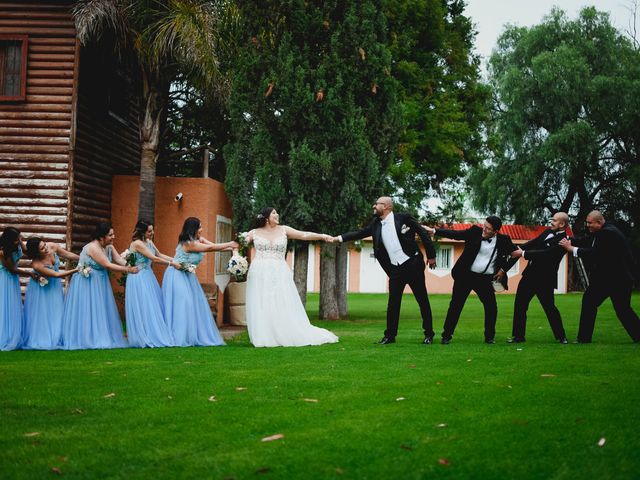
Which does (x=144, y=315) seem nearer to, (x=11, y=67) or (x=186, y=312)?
(x=186, y=312)

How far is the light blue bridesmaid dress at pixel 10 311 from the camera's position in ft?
38.2

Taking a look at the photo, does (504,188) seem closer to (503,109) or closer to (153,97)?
(503,109)

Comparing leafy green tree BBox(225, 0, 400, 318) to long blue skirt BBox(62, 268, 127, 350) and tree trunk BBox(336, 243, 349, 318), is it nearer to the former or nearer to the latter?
tree trunk BBox(336, 243, 349, 318)

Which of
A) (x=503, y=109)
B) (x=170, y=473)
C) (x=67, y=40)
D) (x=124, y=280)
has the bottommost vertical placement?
(x=170, y=473)

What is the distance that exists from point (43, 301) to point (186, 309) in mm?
2294

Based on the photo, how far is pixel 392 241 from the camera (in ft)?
36.3

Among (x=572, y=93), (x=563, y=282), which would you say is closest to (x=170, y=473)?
(x=572, y=93)

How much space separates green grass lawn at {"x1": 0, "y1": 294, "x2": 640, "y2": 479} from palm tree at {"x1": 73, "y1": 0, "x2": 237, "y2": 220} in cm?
934

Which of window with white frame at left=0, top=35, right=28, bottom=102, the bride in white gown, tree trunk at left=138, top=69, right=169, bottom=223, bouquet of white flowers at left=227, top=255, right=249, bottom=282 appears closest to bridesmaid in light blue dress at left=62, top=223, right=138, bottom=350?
bouquet of white flowers at left=227, top=255, right=249, bottom=282

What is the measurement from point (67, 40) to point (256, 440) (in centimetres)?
1574

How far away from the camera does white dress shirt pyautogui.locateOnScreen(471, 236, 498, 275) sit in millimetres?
11203

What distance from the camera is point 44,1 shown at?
1822 centimetres

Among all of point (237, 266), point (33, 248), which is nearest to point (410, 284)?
point (237, 266)

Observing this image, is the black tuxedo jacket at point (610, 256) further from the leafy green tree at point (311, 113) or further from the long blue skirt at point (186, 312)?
the leafy green tree at point (311, 113)
